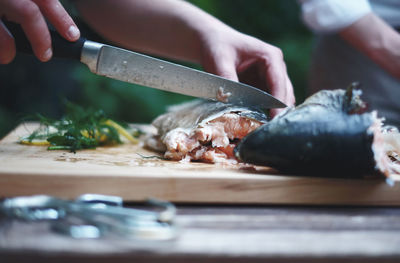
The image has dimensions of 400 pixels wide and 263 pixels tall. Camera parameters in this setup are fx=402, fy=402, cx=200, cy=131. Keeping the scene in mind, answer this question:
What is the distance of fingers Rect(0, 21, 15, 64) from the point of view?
1879 millimetres

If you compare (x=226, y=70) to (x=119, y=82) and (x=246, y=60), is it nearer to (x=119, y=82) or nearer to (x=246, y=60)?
(x=246, y=60)

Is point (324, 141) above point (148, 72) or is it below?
below

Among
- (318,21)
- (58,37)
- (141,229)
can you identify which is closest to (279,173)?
(141,229)

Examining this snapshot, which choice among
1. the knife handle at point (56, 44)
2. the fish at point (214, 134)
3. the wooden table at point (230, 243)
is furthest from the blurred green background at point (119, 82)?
the wooden table at point (230, 243)

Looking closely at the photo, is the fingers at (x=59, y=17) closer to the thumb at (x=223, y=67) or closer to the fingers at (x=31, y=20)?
the fingers at (x=31, y=20)

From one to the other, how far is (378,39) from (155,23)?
176 centimetres

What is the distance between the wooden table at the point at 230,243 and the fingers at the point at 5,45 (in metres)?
0.94

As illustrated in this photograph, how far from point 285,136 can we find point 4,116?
5.13 m

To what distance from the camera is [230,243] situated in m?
1.27

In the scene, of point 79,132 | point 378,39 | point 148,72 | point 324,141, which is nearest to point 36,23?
point 148,72

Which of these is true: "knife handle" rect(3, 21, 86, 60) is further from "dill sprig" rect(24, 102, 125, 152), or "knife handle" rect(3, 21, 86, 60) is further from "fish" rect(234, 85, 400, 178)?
"fish" rect(234, 85, 400, 178)

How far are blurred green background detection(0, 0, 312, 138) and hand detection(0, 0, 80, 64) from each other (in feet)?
11.3

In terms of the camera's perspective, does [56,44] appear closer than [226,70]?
Yes

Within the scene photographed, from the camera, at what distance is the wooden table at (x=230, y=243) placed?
1.19 metres
